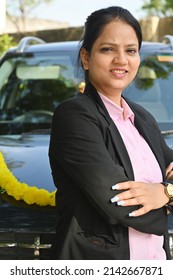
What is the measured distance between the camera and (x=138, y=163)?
2.08 m

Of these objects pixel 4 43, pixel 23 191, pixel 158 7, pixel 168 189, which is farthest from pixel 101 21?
pixel 158 7

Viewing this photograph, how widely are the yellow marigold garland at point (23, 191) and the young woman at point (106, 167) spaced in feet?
2.76

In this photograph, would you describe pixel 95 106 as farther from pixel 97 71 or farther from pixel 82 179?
pixel 82 179

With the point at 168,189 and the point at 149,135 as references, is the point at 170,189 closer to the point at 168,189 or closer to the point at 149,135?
the point at 168,189

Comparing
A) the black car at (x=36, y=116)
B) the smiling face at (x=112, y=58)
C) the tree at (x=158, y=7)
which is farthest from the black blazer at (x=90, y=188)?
the tree at (x=158, y=7)

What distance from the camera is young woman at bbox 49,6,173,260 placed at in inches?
78.4

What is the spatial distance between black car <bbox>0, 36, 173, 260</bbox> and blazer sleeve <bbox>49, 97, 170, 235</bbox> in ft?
2.00

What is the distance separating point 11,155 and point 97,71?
154 centimetres

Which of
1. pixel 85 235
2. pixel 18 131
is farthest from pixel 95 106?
pixel 18 131

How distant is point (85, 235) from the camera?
2.01m

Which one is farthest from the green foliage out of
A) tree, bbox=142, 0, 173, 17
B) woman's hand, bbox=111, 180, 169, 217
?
woman's hand, bbox=111, 180, 169, 217

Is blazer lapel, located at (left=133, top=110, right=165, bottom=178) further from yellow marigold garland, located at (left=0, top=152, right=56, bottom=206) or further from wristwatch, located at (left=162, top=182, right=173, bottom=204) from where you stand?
yellow marigold garland, located at (left=0, top=152, right=56, bottom=206)

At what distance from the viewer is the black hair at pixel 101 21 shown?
85.4 inches

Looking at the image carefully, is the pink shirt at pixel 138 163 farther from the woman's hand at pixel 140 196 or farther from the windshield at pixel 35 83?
the windshield at pixel 35 83
